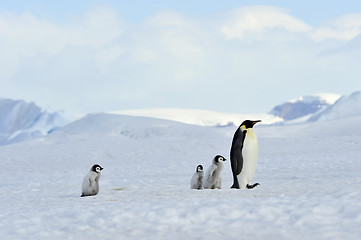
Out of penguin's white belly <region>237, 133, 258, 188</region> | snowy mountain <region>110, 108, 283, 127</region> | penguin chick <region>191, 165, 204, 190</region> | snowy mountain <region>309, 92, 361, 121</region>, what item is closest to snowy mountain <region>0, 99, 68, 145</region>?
snowy mountain <region>110, 108, 283, 127</region>

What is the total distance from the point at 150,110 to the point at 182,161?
63143 mm

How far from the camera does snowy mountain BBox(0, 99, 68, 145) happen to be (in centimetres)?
5325

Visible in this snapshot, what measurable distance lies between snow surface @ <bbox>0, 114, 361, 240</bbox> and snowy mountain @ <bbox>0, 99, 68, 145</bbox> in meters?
23.4

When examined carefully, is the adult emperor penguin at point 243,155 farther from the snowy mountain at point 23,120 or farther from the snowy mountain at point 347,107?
the snowy mountain at point 23,120

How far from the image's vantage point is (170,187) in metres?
8.56

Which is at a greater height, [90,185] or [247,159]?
[247,159]

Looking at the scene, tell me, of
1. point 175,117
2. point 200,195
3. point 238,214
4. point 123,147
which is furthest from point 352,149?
point 175,117

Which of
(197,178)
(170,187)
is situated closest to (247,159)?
(197,178)

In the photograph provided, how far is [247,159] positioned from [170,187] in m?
1.38

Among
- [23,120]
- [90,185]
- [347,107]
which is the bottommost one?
[90,185]

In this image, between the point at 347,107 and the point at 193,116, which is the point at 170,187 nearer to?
the point at 347,107

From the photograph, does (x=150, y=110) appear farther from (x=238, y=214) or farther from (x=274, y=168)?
(x=238, y=214)

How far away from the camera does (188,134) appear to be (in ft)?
84.5

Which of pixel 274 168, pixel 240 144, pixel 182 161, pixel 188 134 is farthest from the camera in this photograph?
pixel 188 134
